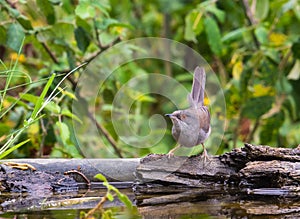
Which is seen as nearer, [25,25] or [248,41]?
[25,25]

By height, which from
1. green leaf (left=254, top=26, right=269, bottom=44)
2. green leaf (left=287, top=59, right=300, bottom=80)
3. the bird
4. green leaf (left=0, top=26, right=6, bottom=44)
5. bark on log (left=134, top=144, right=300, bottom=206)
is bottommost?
bark on log (left=134, top=144, right=300, bottom=206)

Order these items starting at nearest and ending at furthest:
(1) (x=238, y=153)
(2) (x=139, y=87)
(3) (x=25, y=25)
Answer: (1) (x=238, y=153) → (3) (x=25, y=25) → (2) (x=139, y=87)

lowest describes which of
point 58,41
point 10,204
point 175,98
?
point 10,204

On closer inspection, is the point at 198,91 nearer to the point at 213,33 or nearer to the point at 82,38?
the point at 82,38

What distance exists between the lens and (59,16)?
5.36 m

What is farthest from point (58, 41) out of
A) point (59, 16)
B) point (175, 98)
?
point (175, 98)

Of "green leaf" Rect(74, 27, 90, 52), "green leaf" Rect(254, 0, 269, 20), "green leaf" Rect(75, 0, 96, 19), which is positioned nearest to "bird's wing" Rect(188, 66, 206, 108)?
"green leaf" Rect(75, 0, 96, 19)

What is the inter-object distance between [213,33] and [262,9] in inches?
25.3

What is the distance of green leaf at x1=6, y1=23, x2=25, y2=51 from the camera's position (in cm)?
415

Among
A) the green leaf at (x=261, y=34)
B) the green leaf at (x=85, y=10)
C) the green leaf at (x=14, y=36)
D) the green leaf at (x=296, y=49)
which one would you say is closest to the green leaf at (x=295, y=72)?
the green leaf at (x=296, y=49)

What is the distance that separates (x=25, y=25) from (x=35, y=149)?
1118 millimetres

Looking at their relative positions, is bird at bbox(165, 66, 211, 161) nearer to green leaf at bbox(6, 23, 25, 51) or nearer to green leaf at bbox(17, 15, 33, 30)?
green leaf at bbox(6, 23, 25, 51)

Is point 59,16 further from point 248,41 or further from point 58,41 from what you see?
point 248,41

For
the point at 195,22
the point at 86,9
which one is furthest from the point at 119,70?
the point at 195,22
